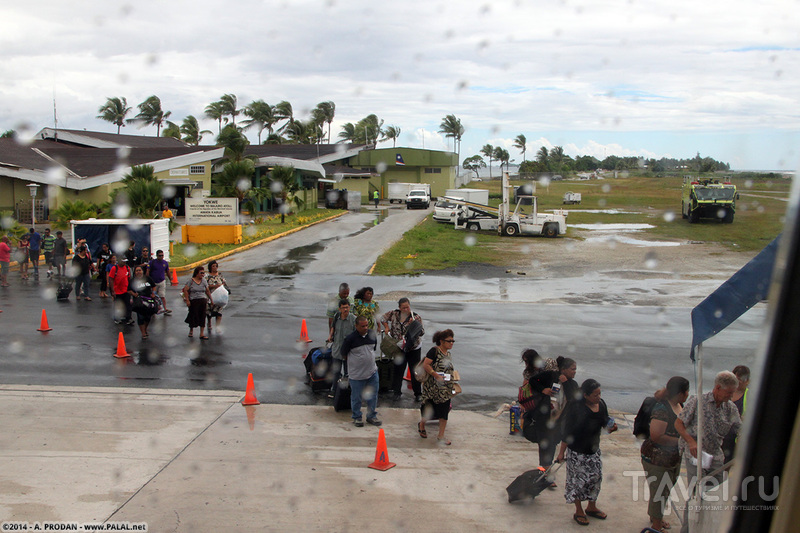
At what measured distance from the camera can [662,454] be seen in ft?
17.7

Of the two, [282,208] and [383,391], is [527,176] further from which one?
[383,391]

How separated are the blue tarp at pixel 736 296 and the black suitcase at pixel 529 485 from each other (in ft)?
6.16

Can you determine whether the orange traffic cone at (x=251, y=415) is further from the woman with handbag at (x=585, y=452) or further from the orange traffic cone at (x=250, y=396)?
the woman with handbag at (x=585, y=452)

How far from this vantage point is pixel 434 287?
19.6 metres

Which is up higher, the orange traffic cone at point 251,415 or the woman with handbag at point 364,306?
the woman with handbag at point 364,306

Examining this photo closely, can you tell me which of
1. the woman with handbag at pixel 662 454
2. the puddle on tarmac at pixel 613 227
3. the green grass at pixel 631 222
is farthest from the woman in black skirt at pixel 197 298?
the puddle on tarmac at pixel 613 227

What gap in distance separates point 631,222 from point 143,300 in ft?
128

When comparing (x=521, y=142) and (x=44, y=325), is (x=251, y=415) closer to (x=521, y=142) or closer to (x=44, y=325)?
(x=44, y=325)

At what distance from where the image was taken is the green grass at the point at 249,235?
24089 millimetres

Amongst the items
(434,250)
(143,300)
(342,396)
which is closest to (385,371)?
(342,396)

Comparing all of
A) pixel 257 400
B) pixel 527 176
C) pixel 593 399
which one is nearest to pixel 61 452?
pixel 257 400

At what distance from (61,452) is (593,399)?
567 centimetres

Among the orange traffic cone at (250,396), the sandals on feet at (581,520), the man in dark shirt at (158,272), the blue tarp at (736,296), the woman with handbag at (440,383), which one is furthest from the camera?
the man in dark shirt at (158,272)

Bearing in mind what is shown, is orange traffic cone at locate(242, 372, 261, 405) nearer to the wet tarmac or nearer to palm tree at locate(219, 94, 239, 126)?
the wet tarmac
